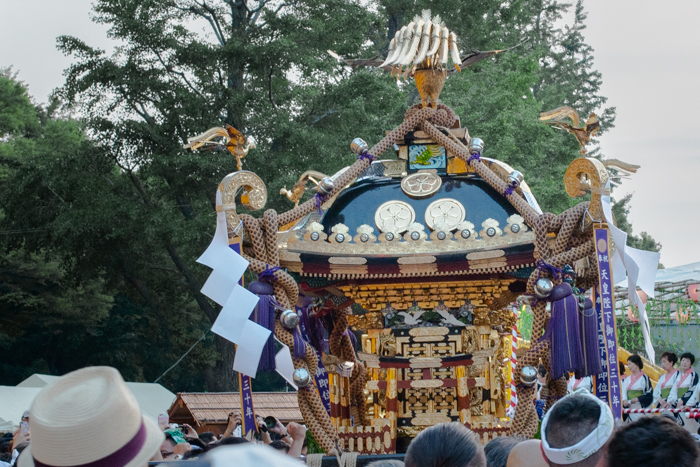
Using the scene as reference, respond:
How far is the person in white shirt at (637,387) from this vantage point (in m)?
7.88

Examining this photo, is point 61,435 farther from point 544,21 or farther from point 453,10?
point 544,21

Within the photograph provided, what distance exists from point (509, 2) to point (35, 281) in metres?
13.6

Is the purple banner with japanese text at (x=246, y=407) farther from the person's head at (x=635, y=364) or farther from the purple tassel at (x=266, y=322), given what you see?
the person's head at (x=635, y=364)

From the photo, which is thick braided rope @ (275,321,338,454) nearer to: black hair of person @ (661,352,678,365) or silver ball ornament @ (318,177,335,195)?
silver ball ornament @ (318,177,335,195)

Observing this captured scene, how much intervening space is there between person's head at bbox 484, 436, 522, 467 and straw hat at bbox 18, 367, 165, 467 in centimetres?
120

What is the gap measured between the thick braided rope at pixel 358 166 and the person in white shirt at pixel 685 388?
137 inches

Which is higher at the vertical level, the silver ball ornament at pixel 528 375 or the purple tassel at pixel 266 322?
the purple tassel at pixel 266 322

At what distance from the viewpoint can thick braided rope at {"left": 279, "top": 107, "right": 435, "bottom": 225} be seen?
6.94 m

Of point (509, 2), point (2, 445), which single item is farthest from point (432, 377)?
point (509, 2)

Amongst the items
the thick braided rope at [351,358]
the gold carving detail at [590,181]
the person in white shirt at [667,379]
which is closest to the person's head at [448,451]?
the gold carving detail at [590,181]

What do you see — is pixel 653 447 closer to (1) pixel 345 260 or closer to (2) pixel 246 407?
(2) pixel 246 407

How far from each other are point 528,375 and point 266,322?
2058 millimetres

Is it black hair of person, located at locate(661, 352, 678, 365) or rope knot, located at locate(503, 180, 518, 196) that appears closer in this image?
rope knot, located at locate(503, 180, 518, 196)

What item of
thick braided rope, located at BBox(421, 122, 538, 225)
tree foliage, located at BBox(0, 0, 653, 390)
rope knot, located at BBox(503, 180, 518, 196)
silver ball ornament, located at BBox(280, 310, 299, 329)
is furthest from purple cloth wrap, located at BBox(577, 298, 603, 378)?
tree foliage, located at BBox(0, 0, 653, 390)
